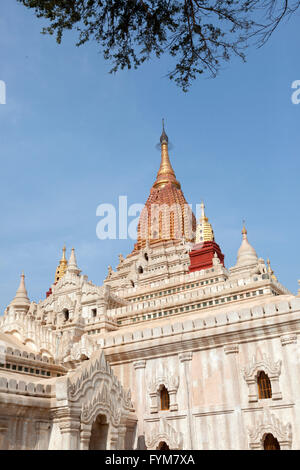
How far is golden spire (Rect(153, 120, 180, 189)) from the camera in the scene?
66.2 metres

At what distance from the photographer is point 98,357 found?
20.1m

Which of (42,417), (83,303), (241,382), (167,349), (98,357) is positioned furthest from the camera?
(83,303)

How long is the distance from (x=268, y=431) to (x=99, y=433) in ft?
23.7

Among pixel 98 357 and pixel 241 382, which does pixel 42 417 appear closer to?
pixel 98 357

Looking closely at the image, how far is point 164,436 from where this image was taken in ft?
75.3

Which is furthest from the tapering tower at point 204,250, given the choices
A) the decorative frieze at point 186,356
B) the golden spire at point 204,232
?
the decorative frieze at point 186,356

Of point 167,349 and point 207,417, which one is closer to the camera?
point 207,417

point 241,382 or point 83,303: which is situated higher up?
point 83,303

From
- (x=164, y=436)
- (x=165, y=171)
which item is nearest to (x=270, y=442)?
(x=164, y=436)

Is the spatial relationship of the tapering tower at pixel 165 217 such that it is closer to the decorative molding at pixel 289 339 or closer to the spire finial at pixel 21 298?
the spire finial at pixel 21 298

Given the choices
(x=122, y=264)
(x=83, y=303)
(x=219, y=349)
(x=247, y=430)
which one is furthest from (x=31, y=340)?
(x=122, y=264)
